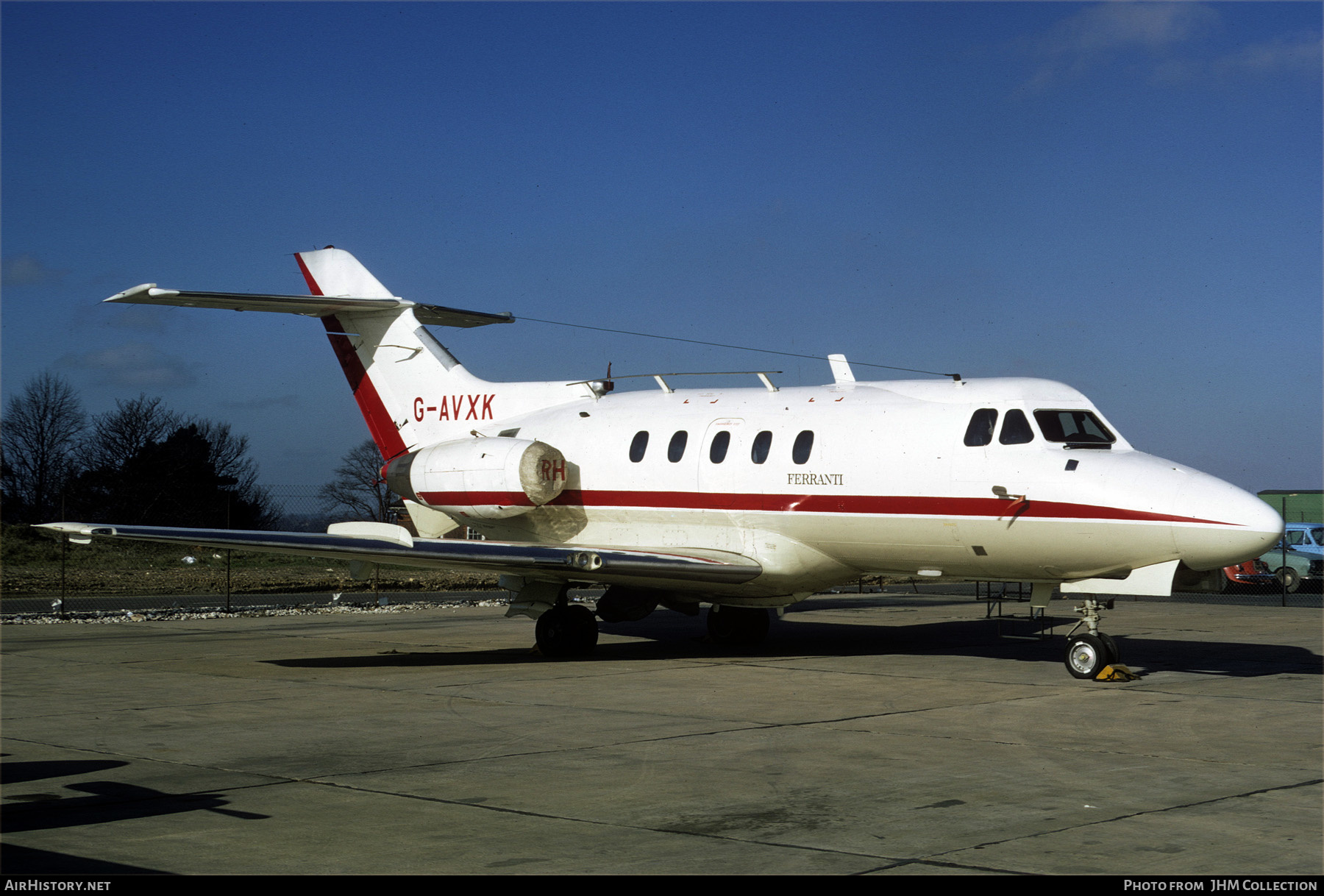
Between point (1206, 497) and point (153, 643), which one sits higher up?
point (1206, 497)

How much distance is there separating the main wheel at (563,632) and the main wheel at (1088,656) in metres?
5.88

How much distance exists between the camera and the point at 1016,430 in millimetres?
13414

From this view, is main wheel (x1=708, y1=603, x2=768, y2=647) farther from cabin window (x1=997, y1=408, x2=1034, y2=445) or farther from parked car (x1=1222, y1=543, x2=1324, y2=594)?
parked car (x1=1222, y1=543, x2=1324, y2=594)

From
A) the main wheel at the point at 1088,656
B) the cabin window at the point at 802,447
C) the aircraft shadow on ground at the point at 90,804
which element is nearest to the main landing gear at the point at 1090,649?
the main wheel at the point at 1088,656

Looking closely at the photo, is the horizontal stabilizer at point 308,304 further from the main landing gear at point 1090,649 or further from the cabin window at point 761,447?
the main landing gear at point 1090,649

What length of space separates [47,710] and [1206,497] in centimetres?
1106

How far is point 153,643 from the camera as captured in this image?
1720 centimetres

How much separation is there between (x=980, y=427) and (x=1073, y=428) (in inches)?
38.5

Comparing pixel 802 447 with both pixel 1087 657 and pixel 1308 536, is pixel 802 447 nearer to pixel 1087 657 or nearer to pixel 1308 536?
pixel 1087 657

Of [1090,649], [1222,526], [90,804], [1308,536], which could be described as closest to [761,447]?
[1090,649]

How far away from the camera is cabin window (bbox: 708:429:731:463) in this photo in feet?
51.2

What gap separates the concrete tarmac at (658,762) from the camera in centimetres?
605
